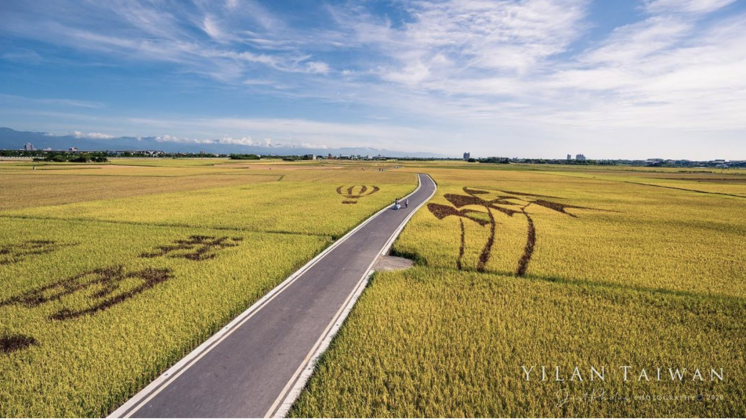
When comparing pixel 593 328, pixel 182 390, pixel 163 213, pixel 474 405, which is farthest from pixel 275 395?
pixel 163 213

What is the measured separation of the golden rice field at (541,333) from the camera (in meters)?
9.02

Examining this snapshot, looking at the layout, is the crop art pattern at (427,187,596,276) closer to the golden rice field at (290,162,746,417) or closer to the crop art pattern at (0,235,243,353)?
the golden rice field at (290,162,746,417)

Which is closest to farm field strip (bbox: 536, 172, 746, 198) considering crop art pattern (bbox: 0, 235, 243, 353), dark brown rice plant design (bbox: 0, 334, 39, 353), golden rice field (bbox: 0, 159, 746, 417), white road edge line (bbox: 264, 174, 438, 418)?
golden rice field (bbox: 0, 159, 746, 417)

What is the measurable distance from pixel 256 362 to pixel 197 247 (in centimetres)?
1681

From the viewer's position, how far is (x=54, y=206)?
4038 centimetres

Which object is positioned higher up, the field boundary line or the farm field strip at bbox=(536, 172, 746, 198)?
the farm field strip at bbox=(536, 172, 746, 198)

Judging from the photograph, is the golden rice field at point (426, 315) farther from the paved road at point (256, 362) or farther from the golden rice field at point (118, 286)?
the paved road at point (256, 362)

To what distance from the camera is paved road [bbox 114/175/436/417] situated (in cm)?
878

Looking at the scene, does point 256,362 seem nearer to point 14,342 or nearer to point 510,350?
point 510,350

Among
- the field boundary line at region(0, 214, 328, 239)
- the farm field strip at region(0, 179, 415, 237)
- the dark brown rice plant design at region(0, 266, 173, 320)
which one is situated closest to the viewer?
the dark brown rice plant design at region(0, 266, 173, 320)

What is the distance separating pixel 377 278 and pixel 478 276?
20.2 feet

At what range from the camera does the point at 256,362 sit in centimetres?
1063

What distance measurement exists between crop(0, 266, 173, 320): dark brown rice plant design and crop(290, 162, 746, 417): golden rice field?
1182 centimetres

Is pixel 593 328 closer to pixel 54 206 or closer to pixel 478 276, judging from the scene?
pixel 478 276
